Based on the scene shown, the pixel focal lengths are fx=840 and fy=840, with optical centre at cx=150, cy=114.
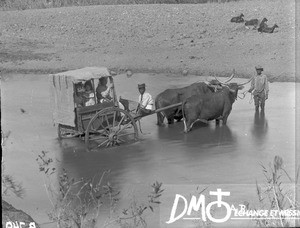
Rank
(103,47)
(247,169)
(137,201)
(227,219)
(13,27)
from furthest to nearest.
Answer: (13,27), (103,47), (247,169), (137,201), (227,219)

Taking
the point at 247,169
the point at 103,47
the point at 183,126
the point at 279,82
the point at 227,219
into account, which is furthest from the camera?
the point at 103,47

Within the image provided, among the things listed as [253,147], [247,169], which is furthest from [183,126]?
[247,169]

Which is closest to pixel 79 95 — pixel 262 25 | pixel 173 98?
pixel 173 98

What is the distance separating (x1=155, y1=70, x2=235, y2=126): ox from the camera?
48.2ft

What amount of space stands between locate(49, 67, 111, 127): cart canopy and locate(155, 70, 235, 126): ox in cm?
163

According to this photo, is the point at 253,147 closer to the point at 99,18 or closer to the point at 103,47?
the point at 103,47

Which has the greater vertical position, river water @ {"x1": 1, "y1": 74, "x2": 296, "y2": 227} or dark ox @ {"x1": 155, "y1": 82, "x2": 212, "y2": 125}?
dark ox @ {"x1": 155, "y1": 82, "x2": 212, "y2": 125}

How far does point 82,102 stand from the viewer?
13055 mm

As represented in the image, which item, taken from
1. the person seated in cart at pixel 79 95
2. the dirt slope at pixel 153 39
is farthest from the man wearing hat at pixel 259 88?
the person seated in cart at pixel 79 95

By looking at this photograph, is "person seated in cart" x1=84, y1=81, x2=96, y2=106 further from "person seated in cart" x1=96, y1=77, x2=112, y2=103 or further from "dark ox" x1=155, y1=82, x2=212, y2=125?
"dark ox" x1=155, y1=82, x2=212, y2=125

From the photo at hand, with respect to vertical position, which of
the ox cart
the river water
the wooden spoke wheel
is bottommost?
the river water

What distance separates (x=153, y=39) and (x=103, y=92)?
9.73 m

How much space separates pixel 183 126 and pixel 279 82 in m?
4.51

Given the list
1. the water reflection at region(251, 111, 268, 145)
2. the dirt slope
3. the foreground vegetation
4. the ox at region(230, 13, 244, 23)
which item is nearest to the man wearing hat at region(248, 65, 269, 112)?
the water reflection at region(251, 111, 268, 145)
